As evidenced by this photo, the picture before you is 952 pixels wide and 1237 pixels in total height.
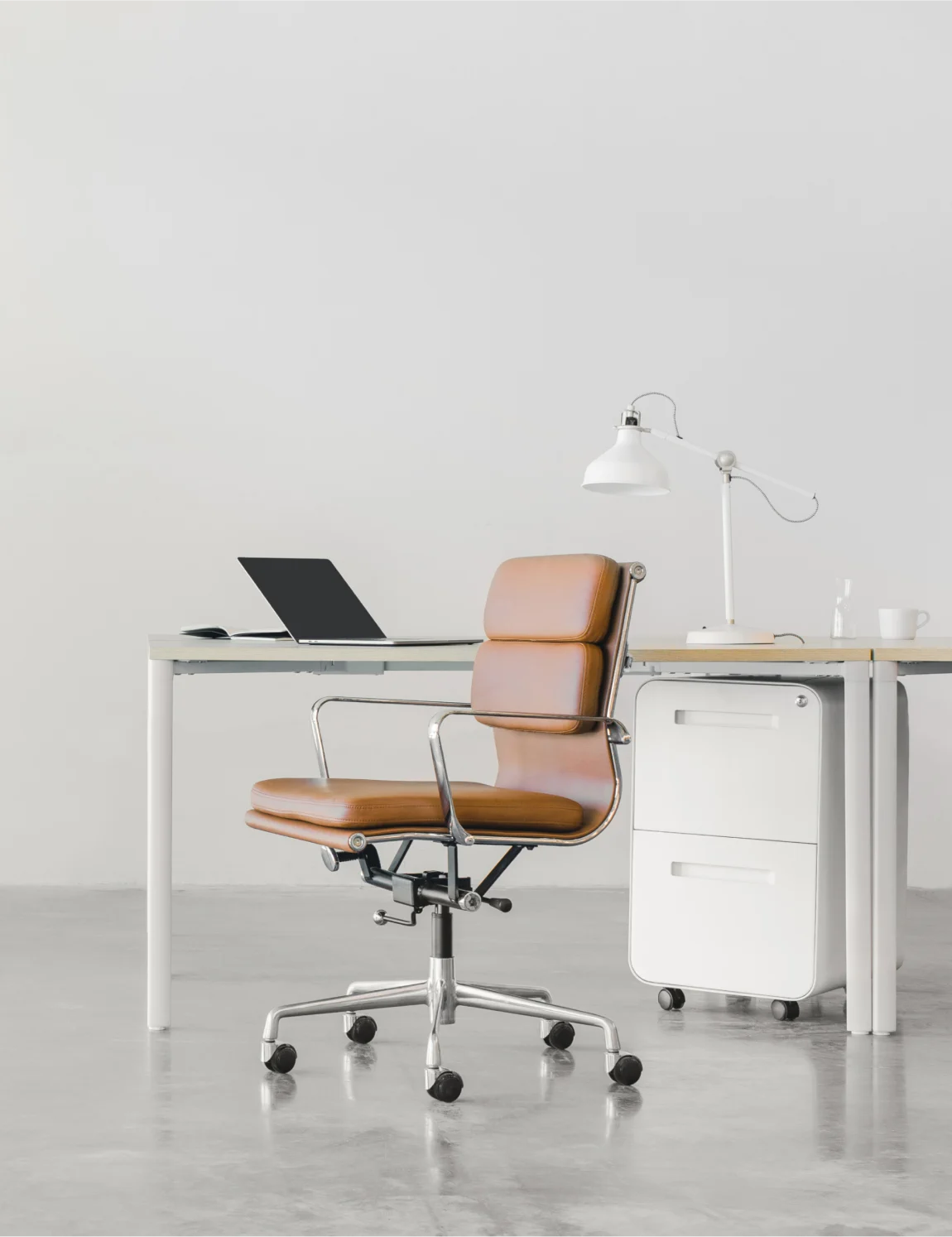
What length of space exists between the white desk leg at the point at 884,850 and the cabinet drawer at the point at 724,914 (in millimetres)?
141

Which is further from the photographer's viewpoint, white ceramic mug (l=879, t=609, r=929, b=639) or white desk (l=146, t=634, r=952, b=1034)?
white ceramic mug (l=879, t=609, r=929, b=639)

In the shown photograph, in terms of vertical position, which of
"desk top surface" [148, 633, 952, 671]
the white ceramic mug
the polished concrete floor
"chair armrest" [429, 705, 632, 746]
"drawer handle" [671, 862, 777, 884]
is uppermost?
the white ceramic mug

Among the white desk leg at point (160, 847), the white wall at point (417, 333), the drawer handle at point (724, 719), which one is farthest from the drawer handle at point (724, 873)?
the white wall at point (417, 333)

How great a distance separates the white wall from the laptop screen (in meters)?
1.82

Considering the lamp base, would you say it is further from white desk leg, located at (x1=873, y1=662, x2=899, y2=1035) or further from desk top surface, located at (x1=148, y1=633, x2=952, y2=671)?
white desk leg, located at (x1=873, y1=662, x2=899, y2=1035)

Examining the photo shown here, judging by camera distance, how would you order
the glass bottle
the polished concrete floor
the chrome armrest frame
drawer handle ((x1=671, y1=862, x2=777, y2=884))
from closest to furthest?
the polished concrete floor → the chrome armrest frame → drawer handle ((x1=671, y1=862, x2=777, y2=884)) → the glass bottle

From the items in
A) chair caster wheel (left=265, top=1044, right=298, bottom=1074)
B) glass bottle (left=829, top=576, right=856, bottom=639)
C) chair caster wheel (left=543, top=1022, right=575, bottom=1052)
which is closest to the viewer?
chair caster wheel (left=265, top=1044, right=298, bottom=1074)

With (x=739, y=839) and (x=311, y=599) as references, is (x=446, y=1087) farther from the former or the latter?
(x=311, y=599)

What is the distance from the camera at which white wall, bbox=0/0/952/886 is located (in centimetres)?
546

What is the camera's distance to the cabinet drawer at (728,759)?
3.36 metres

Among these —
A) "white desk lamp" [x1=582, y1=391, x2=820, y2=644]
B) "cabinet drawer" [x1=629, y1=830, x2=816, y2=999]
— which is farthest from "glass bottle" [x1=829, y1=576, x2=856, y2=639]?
"cabinet drawer" [x1=629, y1=830, x2=816, y2=999]

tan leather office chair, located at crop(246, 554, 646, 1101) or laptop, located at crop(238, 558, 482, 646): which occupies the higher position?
laptop, located at crop(238, 558, 482, 646)

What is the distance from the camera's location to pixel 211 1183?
7.49 feet

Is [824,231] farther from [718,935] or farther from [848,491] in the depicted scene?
[718,935]
